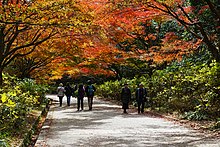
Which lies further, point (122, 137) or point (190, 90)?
point (190, 90)

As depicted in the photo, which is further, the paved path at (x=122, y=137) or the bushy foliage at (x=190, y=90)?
the bushy foliage at (x=190, y=90)

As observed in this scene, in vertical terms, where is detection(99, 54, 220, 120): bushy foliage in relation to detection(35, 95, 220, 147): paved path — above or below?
above

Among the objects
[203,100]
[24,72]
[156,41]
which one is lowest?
[203,100]

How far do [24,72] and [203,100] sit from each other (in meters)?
15.4

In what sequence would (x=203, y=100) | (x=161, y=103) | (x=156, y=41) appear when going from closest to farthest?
(x=203, y=100), (x=161, y=103), (x=156, y=41)

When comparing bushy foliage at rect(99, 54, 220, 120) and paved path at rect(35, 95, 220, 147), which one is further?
bushy foliage at rect(99, 54, 220, 120)

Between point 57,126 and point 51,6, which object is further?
point 57,126

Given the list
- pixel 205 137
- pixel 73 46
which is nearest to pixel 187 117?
pixel 205 137

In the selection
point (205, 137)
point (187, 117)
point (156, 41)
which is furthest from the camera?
point (156, 41)

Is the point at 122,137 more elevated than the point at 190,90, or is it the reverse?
the point at 190,90

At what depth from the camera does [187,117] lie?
12.4 meters

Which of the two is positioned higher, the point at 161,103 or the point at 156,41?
the point at 156,41

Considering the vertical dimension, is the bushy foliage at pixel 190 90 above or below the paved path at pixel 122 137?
above

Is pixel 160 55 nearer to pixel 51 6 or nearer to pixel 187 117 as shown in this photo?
pixel 187 117
